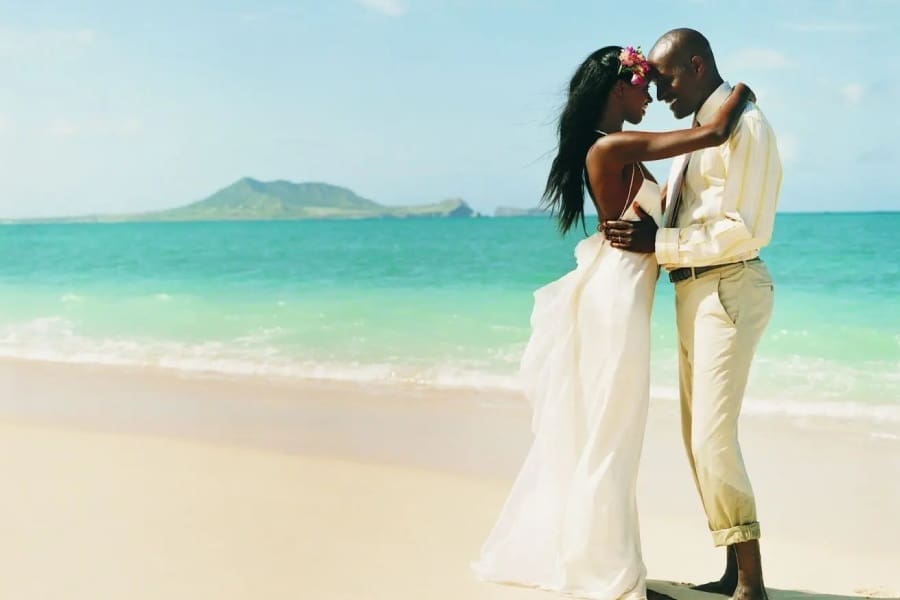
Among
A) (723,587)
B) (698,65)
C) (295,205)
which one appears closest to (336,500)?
(723,587)

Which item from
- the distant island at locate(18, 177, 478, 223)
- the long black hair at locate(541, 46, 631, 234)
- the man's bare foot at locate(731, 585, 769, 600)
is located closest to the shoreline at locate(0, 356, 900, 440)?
the man's bare foot at locate(731, 585, 769, 600)

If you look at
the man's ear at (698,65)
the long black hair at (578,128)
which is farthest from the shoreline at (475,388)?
the man's ear at (698,65)

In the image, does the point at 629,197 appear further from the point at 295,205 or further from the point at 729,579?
the point at 295,205

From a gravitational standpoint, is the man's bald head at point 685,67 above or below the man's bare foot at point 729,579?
above

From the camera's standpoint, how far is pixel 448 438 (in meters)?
6.83

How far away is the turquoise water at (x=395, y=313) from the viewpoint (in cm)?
1055

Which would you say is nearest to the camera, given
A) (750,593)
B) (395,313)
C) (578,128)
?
(750,593)

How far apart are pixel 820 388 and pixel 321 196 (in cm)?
8169

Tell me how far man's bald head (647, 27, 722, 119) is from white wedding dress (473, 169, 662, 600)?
0.35m

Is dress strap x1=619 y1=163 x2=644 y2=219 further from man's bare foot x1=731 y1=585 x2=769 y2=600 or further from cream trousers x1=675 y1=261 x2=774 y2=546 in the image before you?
man's bare foot x1=731 y1=585 x2=769 y2=600

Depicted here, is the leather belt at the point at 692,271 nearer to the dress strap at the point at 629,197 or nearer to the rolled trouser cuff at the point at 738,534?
the dress strap at the point at 629,197

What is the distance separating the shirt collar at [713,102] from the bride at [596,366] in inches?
3.2

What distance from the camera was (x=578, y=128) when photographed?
3773 millimetres

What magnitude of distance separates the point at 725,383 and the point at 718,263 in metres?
0.44
